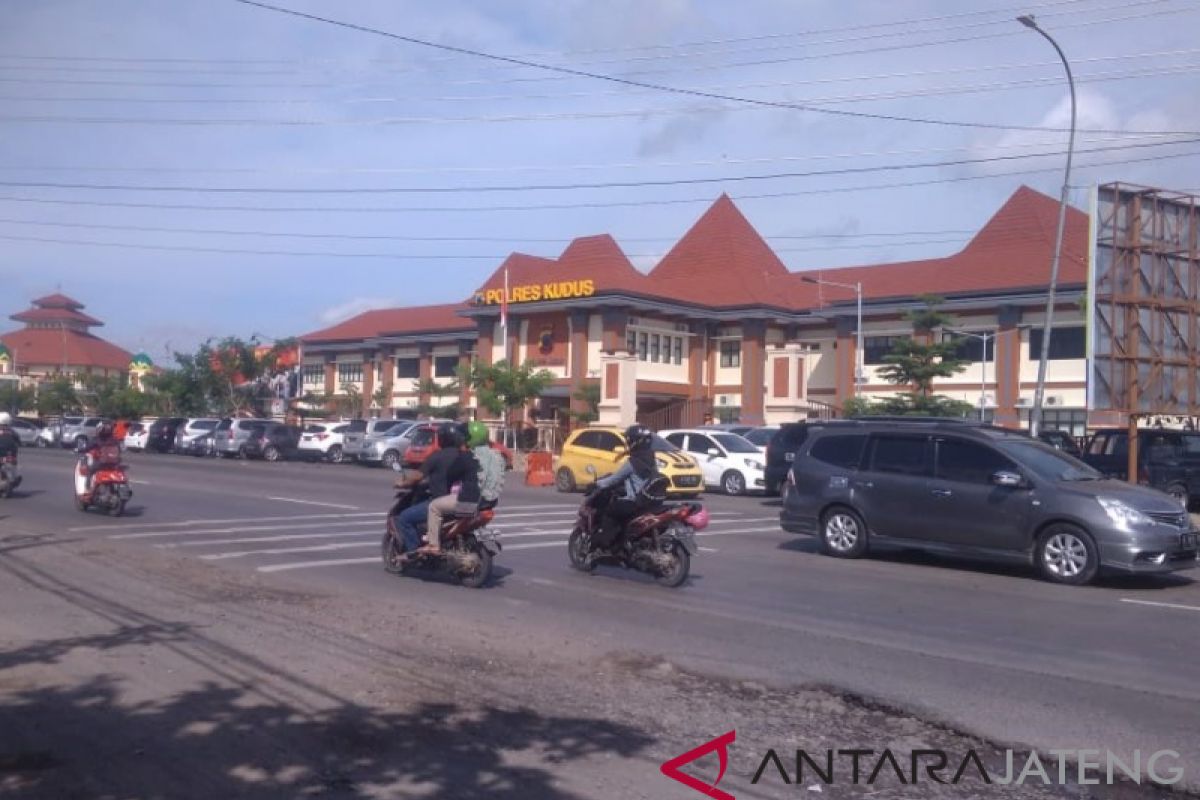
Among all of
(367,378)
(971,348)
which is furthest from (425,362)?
(971,348)

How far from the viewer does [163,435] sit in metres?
55.2

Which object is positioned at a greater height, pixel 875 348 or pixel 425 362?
pixel 875 348

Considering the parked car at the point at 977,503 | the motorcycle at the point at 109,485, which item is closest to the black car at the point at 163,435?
the motorcycle at the point at 109,485

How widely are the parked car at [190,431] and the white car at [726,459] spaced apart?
88.9 feet

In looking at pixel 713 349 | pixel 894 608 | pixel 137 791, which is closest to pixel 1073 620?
pixel 894 608

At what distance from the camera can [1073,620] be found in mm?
11969

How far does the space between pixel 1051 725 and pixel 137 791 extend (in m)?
5.37

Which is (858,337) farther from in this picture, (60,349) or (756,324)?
(60,349)

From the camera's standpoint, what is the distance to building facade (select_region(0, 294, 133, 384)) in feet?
316

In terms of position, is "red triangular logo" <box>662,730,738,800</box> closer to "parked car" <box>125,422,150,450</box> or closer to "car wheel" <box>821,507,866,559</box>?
"car wheel" <box>821,507,866,559</box>

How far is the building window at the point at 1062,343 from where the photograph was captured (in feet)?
149

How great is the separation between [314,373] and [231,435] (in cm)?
2628

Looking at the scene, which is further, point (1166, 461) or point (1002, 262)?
point (1002, 262)

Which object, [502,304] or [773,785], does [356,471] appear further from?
[773,785]
